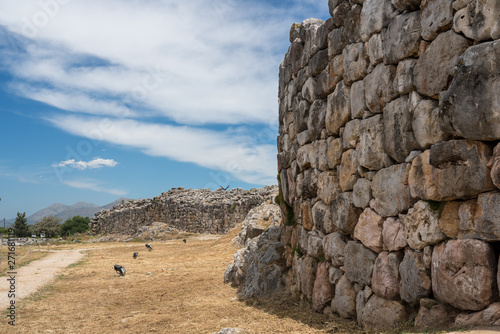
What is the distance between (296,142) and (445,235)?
4398 mm

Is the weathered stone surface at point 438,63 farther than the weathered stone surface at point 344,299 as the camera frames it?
No

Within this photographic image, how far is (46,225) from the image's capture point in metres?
44.9

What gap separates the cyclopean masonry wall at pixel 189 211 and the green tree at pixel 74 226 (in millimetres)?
5801

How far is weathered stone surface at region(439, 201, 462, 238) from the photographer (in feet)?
11.8

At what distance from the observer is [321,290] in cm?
607

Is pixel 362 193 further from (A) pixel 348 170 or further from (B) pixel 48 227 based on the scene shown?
(B) pixel 48 227

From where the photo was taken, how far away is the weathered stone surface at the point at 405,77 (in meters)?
4.18

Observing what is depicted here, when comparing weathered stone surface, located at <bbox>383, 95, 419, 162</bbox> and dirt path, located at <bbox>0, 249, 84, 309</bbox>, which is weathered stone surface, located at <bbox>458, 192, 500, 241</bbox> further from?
dirt path, located at <bbox>0, 249, 84, 309</bbox>

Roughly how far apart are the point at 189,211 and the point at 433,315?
1072 inches

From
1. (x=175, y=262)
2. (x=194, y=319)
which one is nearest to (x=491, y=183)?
(x=194, y=319)

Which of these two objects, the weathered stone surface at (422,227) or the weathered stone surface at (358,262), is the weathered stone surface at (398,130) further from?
the weathered stone surface at (358,262)

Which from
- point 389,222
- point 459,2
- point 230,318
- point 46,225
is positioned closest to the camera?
point 459,2

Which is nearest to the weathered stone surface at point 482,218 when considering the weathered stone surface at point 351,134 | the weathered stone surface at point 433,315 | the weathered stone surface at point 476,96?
the weathered stone surface at point 476,96

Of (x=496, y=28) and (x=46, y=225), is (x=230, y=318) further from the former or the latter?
(x=46, y=225)
